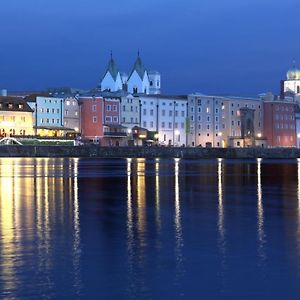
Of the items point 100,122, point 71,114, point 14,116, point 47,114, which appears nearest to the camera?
point 14,116

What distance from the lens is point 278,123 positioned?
160750 millimetres

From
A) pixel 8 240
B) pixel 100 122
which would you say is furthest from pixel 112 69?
pixel 8 240

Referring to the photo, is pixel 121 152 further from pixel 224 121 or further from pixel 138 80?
pixel 138 80

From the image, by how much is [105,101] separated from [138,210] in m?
105

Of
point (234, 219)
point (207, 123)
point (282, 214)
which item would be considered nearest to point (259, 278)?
point (234, 219)

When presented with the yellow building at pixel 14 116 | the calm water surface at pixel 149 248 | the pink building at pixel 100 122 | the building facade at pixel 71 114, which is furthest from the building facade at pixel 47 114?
the calm water surface at pixel 149 248

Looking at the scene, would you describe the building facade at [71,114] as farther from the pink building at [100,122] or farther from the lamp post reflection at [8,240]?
the lamp post reflection at [8,240]

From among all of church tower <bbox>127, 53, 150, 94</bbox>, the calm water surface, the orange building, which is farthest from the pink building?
the calm water surface

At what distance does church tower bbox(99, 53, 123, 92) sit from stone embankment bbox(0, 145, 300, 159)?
112 ft

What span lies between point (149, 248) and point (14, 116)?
104953 mm

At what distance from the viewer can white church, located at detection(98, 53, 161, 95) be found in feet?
511

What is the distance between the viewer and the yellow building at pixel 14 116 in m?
119

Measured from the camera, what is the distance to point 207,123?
14738 cm

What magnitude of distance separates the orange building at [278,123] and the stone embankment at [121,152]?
22.5 meters
